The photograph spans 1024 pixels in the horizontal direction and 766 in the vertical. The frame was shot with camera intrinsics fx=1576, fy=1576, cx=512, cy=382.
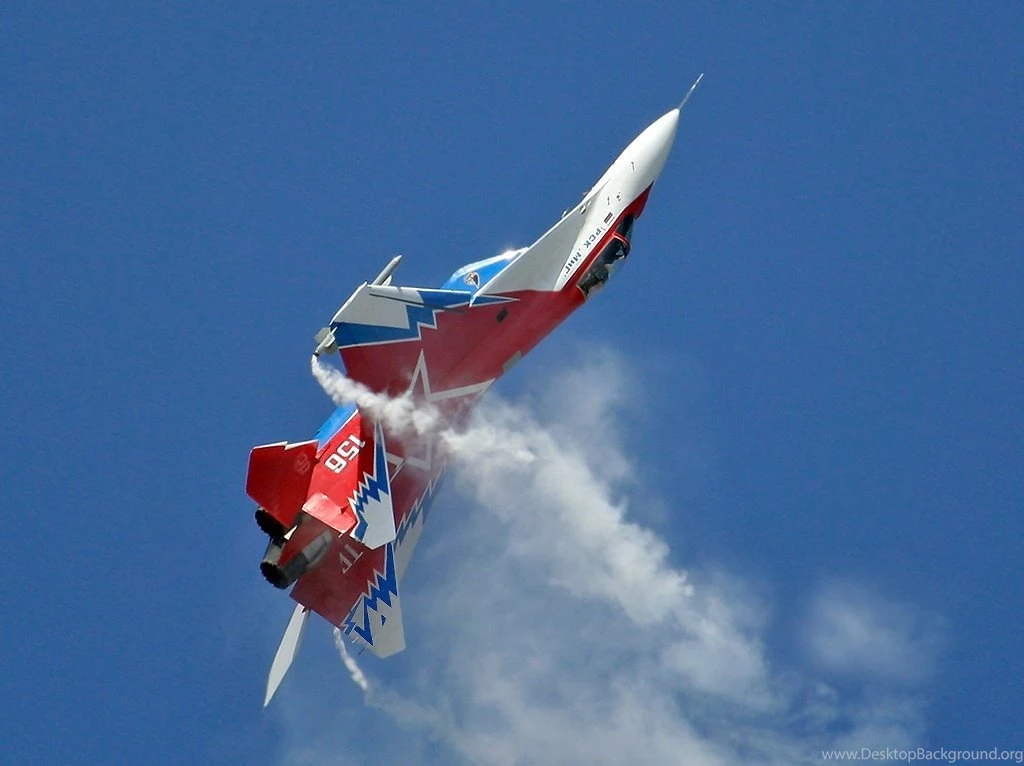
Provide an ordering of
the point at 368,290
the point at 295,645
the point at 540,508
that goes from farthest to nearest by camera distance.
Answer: the point at 540,508 → the point at 295,645 → the point at 368,290

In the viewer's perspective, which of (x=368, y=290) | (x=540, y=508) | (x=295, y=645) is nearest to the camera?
(x=368, y=290)

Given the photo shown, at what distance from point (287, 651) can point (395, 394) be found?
6677 mm

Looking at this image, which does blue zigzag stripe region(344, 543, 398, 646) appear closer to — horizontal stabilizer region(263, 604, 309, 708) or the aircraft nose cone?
horizontal stabilizer region(263, 604, 309, 708)

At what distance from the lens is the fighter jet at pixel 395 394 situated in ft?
116

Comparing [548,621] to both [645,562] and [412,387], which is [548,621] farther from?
[412,387]

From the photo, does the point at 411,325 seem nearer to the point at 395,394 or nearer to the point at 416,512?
the point at 395,394

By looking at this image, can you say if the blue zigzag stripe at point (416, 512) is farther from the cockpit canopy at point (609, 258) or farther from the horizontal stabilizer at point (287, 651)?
the cockpit canopy at point (609, 258)

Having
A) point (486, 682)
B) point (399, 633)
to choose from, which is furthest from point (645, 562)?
point (399, 633)

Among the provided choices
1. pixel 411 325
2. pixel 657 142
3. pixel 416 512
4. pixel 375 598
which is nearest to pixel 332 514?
pixel 375 598

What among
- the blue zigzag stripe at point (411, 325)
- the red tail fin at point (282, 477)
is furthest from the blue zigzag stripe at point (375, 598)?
the blue zigzag stripe at point (411, 325)

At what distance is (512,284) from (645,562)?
9.14 metres

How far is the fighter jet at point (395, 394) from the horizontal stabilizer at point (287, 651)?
1.6 inches

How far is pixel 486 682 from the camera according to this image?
4303 centimetres

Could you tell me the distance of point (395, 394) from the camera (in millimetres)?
36719
